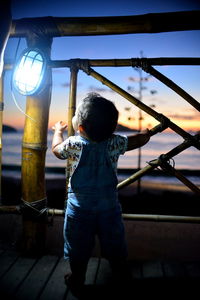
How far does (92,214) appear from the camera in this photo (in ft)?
8.35

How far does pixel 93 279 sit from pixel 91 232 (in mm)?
876

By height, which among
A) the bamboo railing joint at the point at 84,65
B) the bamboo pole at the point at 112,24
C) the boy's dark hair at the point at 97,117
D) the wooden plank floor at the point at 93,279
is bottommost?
the wooden plank floor at the point at 93,279

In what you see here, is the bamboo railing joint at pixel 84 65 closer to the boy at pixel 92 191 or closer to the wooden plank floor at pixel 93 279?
the boy at pixel 92 191

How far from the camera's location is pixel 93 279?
10.1 feet

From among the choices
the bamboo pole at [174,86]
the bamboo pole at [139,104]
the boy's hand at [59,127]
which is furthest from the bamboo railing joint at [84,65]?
the boy's hand at [59,127]

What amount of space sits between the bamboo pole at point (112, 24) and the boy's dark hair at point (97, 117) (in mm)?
1479

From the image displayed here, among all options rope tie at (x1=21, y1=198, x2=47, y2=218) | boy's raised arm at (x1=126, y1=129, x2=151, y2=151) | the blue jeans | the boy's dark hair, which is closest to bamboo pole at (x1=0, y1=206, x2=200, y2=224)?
rope tie at (x1=21, y1=198, x2=47, y2=218)

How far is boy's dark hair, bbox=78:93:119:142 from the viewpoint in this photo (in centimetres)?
235

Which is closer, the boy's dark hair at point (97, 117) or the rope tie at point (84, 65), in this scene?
the boy's dark hair at point (97, 117)

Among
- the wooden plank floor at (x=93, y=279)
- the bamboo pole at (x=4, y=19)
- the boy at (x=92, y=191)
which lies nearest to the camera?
the bamboo pole at (x=4, y=19)

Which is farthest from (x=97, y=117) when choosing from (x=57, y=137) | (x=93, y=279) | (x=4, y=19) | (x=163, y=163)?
(x=93, y=279)

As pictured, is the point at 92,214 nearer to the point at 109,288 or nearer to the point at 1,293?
the point at 109,288

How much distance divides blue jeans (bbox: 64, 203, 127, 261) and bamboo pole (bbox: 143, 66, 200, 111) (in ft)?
5.66

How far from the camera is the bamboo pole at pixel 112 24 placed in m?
3.20
